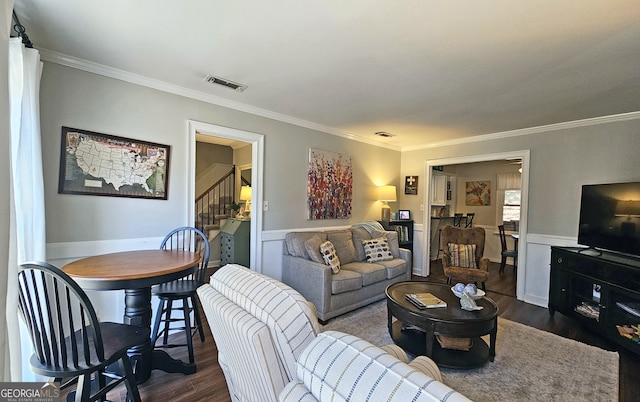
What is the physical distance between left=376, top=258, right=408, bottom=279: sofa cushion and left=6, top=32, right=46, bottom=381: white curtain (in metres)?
3.43

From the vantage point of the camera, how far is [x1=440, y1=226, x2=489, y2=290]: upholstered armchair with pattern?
393cm

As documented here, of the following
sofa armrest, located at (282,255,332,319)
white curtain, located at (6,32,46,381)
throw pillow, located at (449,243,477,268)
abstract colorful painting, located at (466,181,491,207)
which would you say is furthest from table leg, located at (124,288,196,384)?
abstract colorful painting, located at (466,181,491,207)

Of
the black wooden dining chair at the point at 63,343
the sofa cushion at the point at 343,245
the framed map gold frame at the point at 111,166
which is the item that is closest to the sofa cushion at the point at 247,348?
the black wooden dining chair at the point at 63,343

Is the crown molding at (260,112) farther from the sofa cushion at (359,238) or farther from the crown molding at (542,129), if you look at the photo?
the sofa cushion at (359,238)

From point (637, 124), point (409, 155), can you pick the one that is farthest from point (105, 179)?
point (637, 124)

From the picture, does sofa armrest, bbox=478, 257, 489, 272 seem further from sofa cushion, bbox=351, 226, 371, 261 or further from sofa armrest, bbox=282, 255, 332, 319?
sofa armrest, bbox=282, 255, 332, 319

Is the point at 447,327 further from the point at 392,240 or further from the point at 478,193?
the point at 478,193

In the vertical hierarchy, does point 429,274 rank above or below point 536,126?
below

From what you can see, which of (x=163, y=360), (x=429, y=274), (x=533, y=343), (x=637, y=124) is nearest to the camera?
(x=163, y=360)

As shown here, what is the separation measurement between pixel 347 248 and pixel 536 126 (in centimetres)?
308

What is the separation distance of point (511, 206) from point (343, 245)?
14.4 ft

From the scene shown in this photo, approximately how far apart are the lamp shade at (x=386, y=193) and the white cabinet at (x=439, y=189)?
145cm

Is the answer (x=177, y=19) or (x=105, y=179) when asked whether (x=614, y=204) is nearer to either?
(x=177, y=19)

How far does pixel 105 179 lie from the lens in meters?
2.50
